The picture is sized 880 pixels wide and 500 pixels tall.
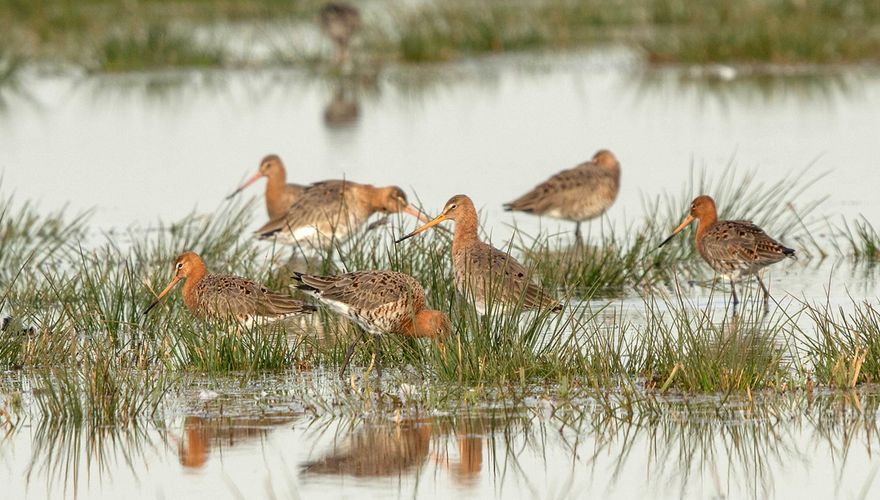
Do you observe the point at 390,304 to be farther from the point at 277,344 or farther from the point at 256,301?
the point at 256,301

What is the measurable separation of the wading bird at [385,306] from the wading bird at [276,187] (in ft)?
18.7

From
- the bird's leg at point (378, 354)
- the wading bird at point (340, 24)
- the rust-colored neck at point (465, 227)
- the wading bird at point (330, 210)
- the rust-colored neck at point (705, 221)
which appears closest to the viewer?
the bird's leg at point (378, 354)

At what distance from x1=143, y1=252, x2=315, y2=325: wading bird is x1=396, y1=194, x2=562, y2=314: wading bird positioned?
869 mm

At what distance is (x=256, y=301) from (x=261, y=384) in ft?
5.06

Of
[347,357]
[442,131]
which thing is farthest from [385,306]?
[442,131]

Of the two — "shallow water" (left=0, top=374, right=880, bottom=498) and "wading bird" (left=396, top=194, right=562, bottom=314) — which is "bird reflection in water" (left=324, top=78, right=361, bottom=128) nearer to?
"wading bird" (left=396, top=194, right=562, bottom=314)

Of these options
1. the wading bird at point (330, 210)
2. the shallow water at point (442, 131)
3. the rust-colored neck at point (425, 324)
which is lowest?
the rust-colored neck at point (425, 324)

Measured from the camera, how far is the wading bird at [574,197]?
599 inches

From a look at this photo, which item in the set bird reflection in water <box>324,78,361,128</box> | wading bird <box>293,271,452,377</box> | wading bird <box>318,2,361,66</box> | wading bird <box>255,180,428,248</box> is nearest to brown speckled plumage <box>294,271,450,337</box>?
wading bird <box>293,271,452,377</box>

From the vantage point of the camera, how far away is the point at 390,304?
9.41m

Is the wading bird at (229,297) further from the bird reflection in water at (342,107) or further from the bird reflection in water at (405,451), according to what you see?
the bird reflection in water at (342,107)

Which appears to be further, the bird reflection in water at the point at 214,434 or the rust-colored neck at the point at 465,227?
the rust-colored neck at the point at 465,227

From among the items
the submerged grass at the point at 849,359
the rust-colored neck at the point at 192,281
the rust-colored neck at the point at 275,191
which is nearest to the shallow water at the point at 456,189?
the submerged grass at the point at 849,359

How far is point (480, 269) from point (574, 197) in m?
4.97
